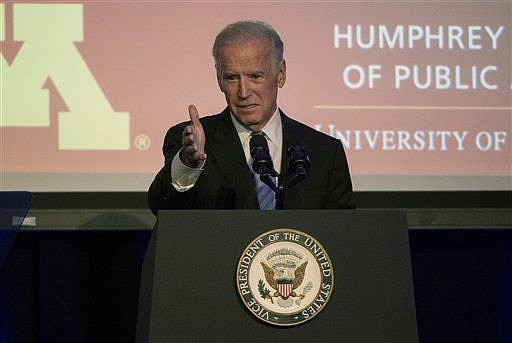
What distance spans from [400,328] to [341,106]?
2245 mm

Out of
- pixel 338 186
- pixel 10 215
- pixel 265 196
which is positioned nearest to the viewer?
pixel 265 196

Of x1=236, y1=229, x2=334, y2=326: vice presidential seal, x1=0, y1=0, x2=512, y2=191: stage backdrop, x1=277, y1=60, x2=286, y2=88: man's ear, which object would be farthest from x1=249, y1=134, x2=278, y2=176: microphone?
x1=0, y1=0, x2=512, y2=191: stage backdrop

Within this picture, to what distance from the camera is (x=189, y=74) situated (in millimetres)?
4074

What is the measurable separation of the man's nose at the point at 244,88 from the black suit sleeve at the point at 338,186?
1.04ft

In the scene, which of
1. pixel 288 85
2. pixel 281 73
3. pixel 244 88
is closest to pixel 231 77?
pixel 244 88

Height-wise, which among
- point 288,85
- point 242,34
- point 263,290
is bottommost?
point 263,290

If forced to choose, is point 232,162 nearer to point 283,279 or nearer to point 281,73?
point 281,73

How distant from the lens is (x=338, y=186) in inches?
100

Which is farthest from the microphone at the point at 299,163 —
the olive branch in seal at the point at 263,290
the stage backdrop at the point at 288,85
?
the stage backdrop at the point at 288,85

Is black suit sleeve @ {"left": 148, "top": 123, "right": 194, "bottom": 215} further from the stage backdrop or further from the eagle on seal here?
the stage backdrop

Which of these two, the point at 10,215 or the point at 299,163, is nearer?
the point at 299,163

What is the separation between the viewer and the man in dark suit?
2.45 m

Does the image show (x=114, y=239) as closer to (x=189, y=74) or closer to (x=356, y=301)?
(x=189, y=74)

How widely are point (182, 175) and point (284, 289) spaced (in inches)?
15.5
